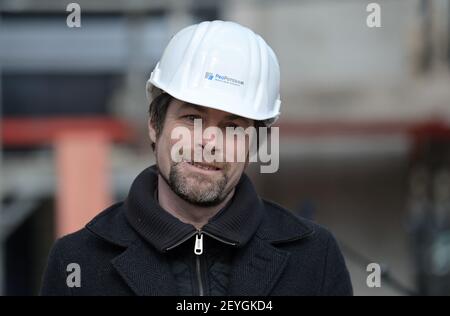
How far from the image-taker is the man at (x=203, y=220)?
184 centimetres

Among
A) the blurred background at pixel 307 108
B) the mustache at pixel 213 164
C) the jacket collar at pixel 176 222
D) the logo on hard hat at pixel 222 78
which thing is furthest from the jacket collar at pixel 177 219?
the blurred background at pixel 307 108

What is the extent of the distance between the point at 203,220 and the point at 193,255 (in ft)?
0.29

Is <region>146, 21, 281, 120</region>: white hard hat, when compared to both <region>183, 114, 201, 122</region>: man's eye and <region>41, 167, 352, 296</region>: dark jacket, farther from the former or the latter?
<region>41, 167, 352, 296</region>: dark jacket

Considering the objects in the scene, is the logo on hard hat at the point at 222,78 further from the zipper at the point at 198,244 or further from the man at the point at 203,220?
the zipper at the point at 198,244

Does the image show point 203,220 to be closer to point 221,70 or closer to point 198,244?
point 198,244

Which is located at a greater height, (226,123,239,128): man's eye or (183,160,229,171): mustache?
(226,123,239,128): man's eye

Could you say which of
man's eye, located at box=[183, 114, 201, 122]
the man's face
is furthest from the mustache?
man's eye, located at box=[183, 114, 201, 122]

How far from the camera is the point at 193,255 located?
1.86 metres

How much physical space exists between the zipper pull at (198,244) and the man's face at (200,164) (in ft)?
0.24

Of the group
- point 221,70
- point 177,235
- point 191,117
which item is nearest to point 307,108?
point 221,70

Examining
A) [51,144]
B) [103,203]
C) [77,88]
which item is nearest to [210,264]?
A: [103,203]

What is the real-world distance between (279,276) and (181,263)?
227 mm

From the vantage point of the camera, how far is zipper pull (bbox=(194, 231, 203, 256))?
1848mm

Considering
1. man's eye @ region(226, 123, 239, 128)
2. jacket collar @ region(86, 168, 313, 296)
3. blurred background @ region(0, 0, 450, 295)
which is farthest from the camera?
blurred background @ region(0, 0, 450, 295)
